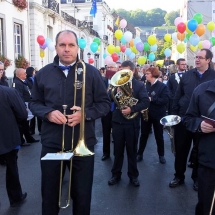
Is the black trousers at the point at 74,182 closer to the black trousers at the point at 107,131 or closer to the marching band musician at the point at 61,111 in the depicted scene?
the marching band musician at the point at 61,111

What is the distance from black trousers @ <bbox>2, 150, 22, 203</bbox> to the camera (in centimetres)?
395

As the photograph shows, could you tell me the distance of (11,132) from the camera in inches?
151

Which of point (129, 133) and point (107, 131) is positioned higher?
point (129, 133)

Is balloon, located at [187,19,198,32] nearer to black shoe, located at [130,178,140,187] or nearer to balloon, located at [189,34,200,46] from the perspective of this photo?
balloon, located at [189,34,200,46]

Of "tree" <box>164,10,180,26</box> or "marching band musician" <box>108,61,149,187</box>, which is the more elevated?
"tree" <box>164,10,180,26</box>

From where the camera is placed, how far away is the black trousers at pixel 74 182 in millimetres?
2797

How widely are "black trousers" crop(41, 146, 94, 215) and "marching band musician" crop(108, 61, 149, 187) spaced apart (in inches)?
77.0

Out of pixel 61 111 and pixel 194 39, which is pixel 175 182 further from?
pixel 194 39

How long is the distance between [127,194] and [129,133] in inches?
36.1

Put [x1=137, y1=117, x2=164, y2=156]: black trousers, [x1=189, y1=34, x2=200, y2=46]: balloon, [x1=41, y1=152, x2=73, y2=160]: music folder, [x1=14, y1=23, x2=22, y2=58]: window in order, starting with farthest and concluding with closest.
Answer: [x1=14, y1=23, x2=22, y2=58]: window → [x1=189, y1=34, x2=200, y2=46]: balloon → [x1=137, y1=117, x2=164, y2=156]: black trousers → [x1=41, y1=152, x2=73, y2=160]: music folder

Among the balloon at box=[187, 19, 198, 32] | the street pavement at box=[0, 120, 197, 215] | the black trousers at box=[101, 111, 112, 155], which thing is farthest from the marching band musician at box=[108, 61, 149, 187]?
the balloon at box=[187, 19, 198, 32]

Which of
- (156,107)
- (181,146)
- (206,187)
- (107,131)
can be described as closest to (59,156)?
(206,187)

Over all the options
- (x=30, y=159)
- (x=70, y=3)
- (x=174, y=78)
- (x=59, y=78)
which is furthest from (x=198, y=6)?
(x=59, y=78)

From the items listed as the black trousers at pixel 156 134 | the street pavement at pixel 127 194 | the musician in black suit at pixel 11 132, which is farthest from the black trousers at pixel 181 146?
the musician in black suit at pixel 11 132
